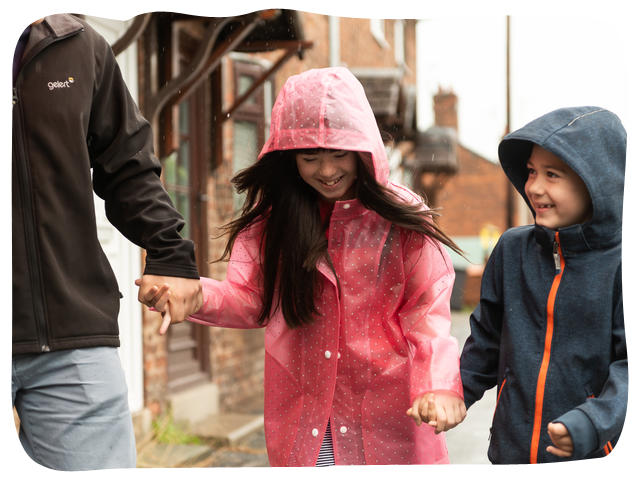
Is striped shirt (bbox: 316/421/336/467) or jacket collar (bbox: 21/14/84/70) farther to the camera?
striped shirt (bbox: 316/421/336/467)

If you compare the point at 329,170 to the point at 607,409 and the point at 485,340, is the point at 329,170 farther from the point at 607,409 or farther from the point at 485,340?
the point at 607,409

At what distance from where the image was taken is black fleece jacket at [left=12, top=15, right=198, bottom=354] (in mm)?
1208

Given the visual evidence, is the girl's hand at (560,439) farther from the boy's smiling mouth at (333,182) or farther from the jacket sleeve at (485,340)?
the boy's smiling mouth at (333,182)

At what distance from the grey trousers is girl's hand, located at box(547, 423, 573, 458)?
0.59 meters

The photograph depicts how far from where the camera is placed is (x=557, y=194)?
50.4 inches

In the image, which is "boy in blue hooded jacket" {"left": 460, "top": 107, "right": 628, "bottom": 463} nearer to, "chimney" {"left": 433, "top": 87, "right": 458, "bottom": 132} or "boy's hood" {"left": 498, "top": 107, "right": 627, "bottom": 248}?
"boy's hood" {"left": 498, "top": 107, "right": 627, "bottom": 248}

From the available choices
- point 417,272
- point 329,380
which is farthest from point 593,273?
point 329,380

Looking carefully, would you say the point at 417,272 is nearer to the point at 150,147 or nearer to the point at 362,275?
A: the point at 362,275

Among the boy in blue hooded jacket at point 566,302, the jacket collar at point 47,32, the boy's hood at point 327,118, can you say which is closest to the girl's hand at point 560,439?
the boy in blue hooded jacket at point 566,302

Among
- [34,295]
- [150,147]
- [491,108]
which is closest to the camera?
[34,295]

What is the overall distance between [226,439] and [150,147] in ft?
1.77

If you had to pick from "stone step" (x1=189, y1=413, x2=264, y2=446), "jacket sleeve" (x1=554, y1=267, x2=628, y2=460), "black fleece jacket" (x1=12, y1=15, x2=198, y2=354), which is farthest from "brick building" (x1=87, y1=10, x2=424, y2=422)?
"jacket sleeve" (x1=554, y1=267, x2=628, y2=460)

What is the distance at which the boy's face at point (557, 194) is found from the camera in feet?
4.20

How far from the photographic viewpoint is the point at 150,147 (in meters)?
1.33
